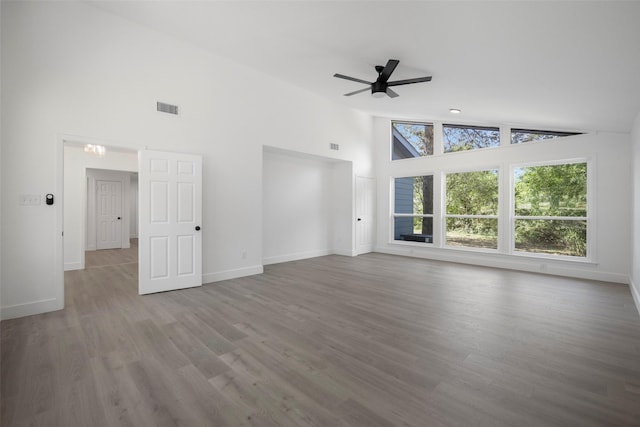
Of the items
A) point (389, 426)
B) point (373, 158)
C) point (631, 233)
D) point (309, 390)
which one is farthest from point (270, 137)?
point (631, 233)

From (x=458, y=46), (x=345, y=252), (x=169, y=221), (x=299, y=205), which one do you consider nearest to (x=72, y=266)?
(x=169, y=221)

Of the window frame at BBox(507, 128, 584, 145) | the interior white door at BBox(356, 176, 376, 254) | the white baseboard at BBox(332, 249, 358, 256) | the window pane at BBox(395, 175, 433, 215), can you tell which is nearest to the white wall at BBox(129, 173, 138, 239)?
the white baseboard at BBox(332, 249, 358, 256)

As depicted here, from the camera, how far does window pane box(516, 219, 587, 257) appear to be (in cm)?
514

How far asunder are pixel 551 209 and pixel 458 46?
4369mm

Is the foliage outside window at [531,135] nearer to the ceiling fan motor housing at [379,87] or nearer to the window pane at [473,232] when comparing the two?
the window pane at [473,232]

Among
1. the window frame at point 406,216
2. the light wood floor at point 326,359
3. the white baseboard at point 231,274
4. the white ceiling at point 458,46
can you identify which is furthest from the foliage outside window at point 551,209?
the white baseboard at point 231,274

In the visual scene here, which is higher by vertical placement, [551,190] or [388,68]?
[388,68]

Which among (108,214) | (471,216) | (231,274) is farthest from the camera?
(108,214)

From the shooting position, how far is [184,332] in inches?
110

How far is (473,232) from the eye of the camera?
638cm

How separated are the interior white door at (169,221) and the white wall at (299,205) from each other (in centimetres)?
185

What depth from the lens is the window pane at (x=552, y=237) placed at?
5.14 meters

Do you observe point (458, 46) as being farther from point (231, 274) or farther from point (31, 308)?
point (31, 308)

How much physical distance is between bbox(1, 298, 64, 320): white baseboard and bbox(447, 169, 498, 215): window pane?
7.11 meters
